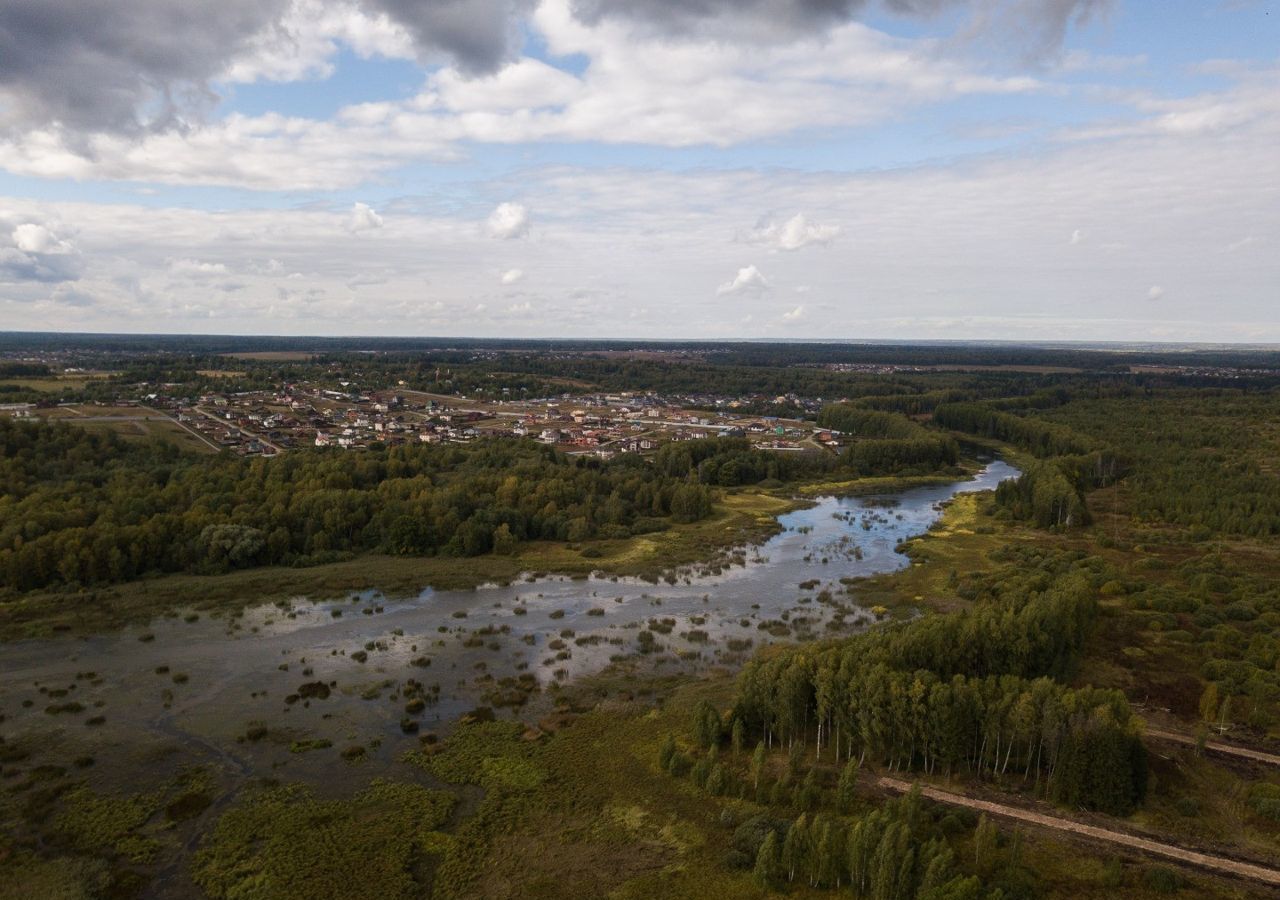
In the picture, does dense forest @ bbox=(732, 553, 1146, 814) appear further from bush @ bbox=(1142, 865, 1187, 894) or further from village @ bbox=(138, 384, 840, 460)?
village @ bbox=(138, 384, 840, 460)

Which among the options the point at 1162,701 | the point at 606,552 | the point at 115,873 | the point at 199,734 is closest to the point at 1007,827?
the point at 1162,701

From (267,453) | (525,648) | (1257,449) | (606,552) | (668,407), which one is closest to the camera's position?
(525,648)

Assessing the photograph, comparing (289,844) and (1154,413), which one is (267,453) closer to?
(289,844)

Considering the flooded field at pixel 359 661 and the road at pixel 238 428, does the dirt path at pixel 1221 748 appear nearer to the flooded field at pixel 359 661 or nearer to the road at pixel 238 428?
the flooded field at pixel 359 661

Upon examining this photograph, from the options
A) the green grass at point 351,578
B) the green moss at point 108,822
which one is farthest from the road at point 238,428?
the green moss at point 108,822

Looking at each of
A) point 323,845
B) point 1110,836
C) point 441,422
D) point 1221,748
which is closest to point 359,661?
point 323,845
